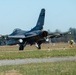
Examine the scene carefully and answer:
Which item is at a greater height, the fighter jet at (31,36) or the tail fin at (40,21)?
the tail fin at (40,21)

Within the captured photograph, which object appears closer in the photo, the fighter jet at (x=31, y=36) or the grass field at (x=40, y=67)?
the grass field at (x=40, y=67)

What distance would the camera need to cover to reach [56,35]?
189ft

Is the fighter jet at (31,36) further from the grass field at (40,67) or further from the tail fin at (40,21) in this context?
the grass field at (40,67)

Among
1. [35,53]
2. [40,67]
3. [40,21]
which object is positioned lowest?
[35,53]

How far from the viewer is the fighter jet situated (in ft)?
170

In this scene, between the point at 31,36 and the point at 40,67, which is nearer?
the point at 40,67

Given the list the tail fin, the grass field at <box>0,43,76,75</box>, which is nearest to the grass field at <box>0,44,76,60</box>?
the grass field at <box>0,43,76,75</box>

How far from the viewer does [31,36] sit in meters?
52.8

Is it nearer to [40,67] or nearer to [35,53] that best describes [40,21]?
[35,53]

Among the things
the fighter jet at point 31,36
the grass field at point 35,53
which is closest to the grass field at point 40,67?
the grass field at point 35,53

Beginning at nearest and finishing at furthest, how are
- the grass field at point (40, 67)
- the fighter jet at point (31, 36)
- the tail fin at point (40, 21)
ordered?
1. the grass field at point (40, 67)
2. the fighter jet at point (31, 36)
3. the tail fin at point (40, 21)

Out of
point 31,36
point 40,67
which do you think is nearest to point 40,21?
point 31,36

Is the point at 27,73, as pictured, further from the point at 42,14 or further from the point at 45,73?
the point at 42,14

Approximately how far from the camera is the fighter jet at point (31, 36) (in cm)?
5187
